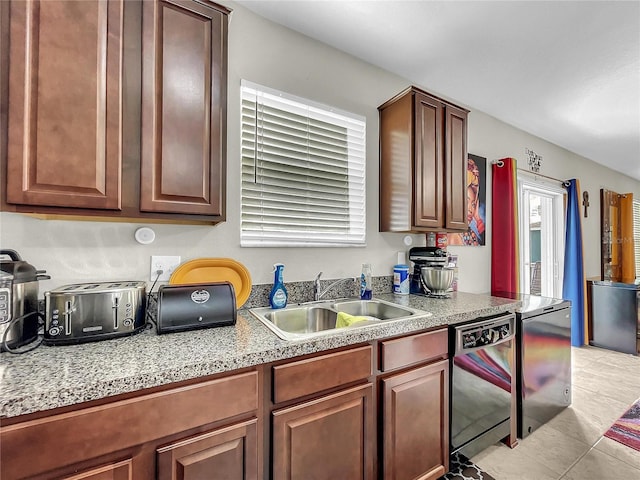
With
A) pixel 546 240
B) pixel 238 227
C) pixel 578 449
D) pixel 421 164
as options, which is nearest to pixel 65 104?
pixel 238 227

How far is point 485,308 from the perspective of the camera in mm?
1711

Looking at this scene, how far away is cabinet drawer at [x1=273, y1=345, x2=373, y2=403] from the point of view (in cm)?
106

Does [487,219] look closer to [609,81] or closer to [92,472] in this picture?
[609,81]

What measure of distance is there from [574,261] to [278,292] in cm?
411

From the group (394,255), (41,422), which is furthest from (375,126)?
(41,422)

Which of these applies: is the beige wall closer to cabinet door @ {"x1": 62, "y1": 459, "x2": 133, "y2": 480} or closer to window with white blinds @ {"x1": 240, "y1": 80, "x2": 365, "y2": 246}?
window with white blinds @ {"x1": 240, "y1": 80, "x2": 365, "y2": 246}

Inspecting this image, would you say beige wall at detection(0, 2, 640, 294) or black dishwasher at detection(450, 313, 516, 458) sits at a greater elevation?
beige wall at detection(0, 2, 640, 294)

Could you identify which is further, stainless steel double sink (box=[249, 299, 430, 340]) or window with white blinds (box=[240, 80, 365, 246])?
window with white blinds (box=[240, 80, 365, 246])

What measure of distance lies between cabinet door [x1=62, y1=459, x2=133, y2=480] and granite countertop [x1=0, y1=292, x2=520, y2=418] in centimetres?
20

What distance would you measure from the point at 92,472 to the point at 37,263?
2.91 feet

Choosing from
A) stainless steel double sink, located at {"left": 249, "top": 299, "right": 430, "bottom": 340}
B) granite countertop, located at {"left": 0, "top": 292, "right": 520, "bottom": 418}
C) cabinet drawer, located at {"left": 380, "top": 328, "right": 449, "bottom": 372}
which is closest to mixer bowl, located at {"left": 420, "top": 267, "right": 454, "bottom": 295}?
stainless steel double sink, located at {"left": 249, "top": 299, "right": 430, "bottom": 340}

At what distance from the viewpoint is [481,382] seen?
1.70 meters

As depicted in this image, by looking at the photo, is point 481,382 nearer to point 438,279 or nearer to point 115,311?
point 438,279

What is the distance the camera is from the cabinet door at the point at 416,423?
134 centimetres
